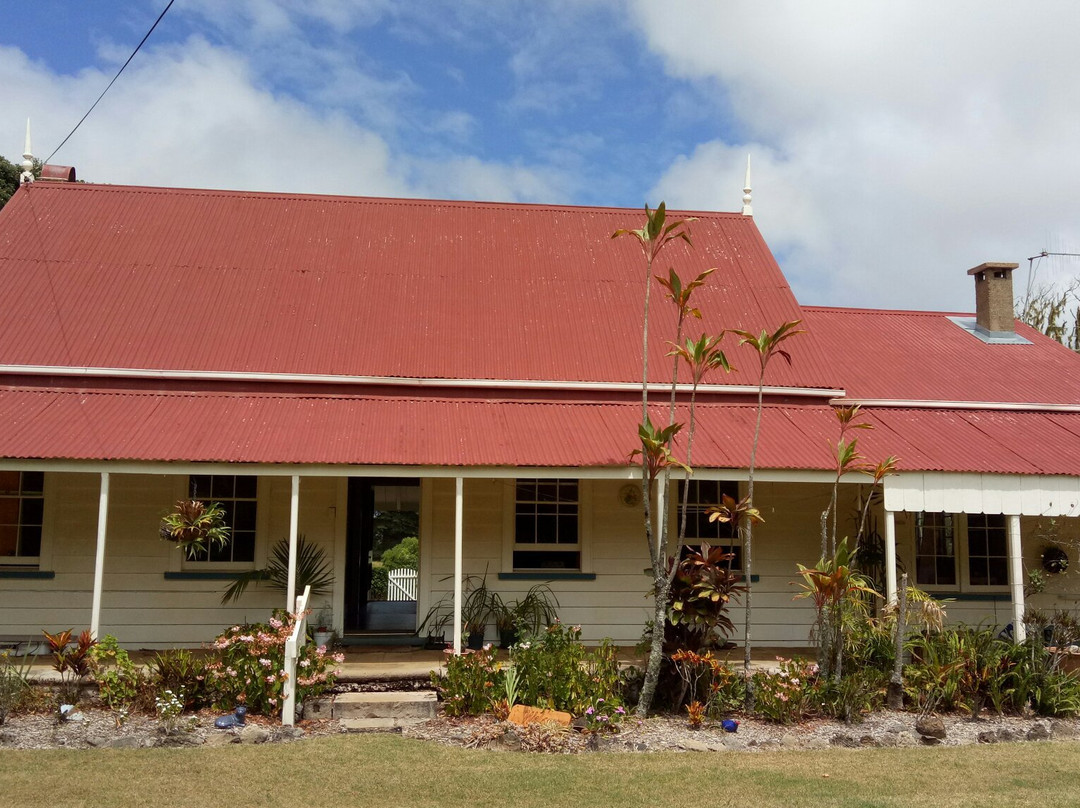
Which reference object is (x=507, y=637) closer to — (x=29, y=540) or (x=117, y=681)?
(x=117, y=681)

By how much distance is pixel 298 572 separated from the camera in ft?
38.4

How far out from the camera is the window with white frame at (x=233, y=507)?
39.8 ft

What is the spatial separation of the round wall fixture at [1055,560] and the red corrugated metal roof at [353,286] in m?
3.68

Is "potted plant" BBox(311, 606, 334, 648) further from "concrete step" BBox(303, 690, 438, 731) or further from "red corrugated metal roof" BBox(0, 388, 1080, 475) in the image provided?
"red corrugated metal roof" BBox(0, 388, 1080, 475)

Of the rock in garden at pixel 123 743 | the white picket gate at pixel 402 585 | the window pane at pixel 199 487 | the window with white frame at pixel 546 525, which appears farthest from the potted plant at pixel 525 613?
the white picket gate at pixel 402 585

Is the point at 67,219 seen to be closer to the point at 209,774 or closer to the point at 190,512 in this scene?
the point at 190,512

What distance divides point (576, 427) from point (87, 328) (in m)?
6.73

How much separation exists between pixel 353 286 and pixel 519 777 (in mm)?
8734

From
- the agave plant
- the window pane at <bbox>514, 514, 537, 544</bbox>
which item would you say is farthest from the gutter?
the agave plant

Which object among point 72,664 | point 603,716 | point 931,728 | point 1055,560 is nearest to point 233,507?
point 72,664

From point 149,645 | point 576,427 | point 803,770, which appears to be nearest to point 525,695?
point 803,770

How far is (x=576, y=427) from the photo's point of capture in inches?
475

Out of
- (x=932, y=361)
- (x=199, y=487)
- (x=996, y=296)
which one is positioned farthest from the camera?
(x=996, y=296)

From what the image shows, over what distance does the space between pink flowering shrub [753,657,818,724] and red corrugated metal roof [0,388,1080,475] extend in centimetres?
238
